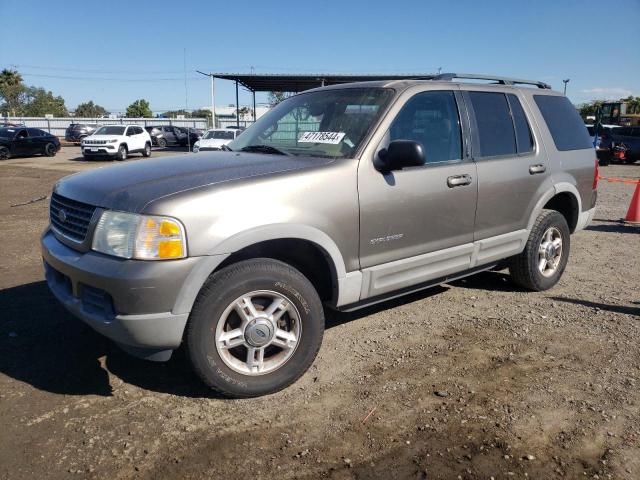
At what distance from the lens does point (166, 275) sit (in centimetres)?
269

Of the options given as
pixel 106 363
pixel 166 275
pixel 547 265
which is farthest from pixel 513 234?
pixel 106 363

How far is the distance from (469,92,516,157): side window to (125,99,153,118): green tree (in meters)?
88.4

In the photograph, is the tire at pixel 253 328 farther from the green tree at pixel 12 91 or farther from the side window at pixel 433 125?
the green tree at pixel 12 91

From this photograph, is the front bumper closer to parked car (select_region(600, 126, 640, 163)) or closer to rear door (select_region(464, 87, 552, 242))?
rear door (select_region(464, 87, 552, 242))

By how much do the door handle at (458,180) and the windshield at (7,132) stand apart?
25.8 meters

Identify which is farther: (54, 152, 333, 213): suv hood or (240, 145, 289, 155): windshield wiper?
(240, 145, 289, 155): windshield wiper

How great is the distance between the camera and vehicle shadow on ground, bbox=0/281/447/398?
129 inches

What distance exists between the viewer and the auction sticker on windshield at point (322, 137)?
11.9ft

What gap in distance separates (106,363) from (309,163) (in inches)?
76.7

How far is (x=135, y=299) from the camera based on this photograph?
105 inches

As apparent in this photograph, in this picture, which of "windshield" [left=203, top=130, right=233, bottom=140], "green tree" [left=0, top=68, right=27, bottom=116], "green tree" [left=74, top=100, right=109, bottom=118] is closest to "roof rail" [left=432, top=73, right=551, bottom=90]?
"windshield" [left=203, top=130, right=233, bottom=140]

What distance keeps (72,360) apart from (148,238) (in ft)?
4.87

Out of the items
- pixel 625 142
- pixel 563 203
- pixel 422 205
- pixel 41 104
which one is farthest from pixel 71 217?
pixel 41 104

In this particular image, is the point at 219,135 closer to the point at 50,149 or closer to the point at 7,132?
the point at 50,149
